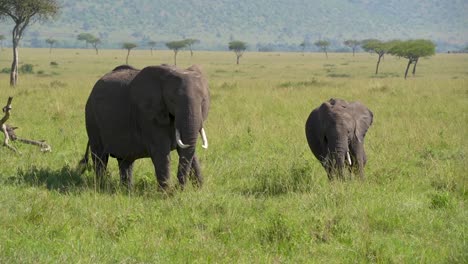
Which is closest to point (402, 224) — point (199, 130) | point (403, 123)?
point (199, 130)

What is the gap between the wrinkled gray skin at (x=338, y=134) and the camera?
30.2ft

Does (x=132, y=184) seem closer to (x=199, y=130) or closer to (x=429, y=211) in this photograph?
(x=199, y=130)

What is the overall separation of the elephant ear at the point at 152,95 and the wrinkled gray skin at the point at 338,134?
240 centimetres

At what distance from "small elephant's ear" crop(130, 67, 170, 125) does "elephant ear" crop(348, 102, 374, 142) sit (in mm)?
3080

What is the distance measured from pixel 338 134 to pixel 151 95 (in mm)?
2720

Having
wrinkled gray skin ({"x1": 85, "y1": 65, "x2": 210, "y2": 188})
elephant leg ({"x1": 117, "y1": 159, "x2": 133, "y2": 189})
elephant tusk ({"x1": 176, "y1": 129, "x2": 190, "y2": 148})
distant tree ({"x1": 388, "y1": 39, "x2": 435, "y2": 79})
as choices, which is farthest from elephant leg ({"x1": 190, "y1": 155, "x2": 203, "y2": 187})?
distant tree ({"x1": 388, "y1": 39, "x2": 435, "y2": 79})

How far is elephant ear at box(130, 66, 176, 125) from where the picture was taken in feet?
29.0

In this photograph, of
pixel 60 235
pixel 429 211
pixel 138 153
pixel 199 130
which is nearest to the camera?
pixel 60 235

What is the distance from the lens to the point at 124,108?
9.64m

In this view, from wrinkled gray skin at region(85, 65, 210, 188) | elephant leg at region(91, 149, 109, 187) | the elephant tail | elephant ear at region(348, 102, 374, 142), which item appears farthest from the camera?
the elephant tail

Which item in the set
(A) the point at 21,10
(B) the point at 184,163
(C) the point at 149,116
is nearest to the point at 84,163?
(C) the point at 149,116

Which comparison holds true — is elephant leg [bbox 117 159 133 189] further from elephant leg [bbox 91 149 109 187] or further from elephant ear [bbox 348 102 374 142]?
elephant ear [bbox 348 102 374 142]

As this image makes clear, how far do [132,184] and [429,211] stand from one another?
4.24 m

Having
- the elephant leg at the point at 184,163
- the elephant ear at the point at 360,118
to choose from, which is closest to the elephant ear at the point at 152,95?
the elephant leg at the point at 184,163
